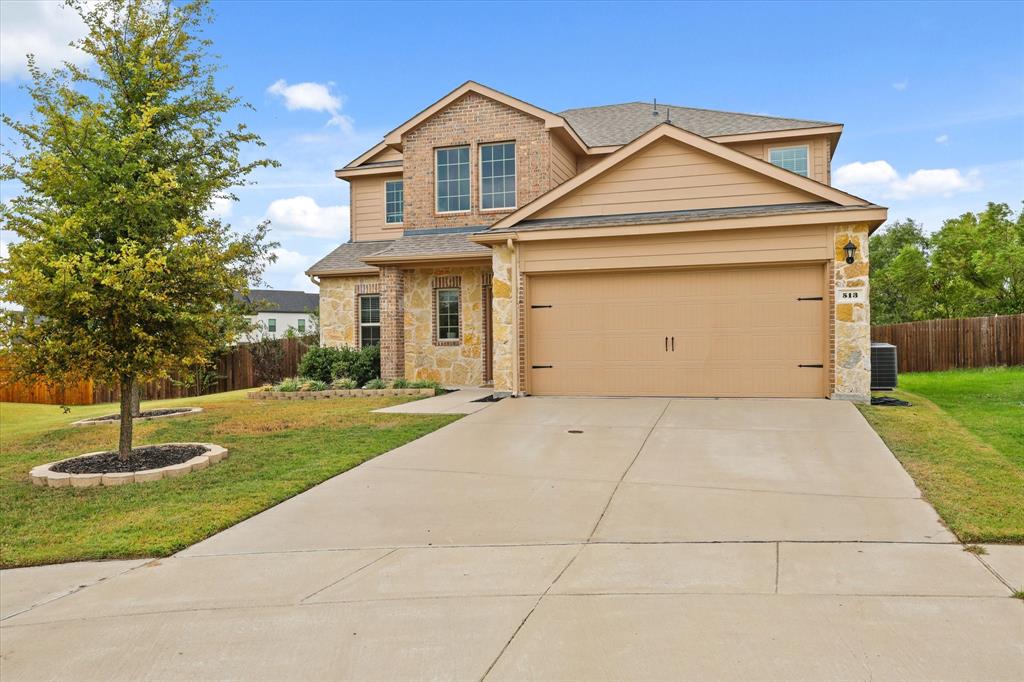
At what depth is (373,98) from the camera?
18625mm

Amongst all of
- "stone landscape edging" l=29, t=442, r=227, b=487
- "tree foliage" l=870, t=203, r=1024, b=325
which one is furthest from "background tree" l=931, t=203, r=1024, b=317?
"stone landscape edging" l=29, t=442, r=227, b=487

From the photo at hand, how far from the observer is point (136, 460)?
9016 mm

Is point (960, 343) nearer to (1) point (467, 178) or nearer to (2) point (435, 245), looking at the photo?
(1) point (467, 178)

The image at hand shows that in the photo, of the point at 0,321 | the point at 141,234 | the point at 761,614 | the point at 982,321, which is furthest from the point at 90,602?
the point at 982,321

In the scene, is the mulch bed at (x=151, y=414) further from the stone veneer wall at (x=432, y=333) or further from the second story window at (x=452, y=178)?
the second story window at (x=452, y=178)

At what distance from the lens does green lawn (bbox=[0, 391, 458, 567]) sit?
240 inches

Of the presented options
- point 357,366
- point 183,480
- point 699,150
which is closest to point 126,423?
point 183,480

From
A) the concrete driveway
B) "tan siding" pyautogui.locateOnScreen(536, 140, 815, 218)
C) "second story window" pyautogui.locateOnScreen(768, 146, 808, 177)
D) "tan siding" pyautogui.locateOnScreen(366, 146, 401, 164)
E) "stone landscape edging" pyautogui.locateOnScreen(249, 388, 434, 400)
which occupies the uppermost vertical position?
"tan siding" pyautogui.locateOnScreen(366, 146, 401, 164)

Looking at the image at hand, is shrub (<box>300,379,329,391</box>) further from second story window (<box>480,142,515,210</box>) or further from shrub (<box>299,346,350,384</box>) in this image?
second story window (<box>480,142,515,210</box>)

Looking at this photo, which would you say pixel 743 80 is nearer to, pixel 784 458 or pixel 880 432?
pixel 880 432

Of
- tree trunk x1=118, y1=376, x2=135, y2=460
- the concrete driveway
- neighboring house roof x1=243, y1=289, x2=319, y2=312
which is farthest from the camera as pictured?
neighboring house roof x1=243, y1=289, x2=319, y2=312

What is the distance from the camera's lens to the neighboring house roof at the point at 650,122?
718 inches

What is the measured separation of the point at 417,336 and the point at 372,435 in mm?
7265

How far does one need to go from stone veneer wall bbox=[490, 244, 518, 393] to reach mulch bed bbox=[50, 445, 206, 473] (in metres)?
5.93
